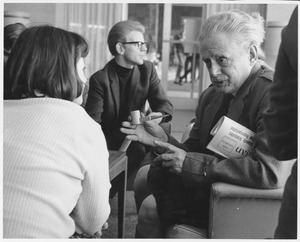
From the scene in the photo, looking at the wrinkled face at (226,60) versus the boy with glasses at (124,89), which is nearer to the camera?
the wrinkled face at (226,60)

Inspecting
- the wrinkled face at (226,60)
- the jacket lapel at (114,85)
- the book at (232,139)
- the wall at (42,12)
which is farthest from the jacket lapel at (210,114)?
the wall at (42,12)

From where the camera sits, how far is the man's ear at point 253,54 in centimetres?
159

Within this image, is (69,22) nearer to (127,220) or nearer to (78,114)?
(127,220)

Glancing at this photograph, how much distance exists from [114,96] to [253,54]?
149cm

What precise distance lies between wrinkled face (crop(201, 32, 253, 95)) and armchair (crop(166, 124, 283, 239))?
0.34 meters

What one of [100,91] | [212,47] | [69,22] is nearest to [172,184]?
[212,47]

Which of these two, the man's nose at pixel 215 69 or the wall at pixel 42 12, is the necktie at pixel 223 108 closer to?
the man's nose at pixel 215 69

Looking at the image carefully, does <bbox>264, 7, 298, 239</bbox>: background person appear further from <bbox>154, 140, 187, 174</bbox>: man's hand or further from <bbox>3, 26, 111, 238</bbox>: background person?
<bbox>154, 140, 187, 174</bbox>: man's hand

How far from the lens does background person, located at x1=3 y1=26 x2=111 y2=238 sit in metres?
1.12

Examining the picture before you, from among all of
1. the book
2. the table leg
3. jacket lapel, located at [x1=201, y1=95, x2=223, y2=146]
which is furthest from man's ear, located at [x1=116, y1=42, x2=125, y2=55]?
the book

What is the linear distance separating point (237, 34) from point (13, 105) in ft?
2.47

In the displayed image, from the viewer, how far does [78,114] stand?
3.96ft

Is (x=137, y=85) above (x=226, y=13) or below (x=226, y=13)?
below

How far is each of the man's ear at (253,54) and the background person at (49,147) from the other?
561 millimetres
